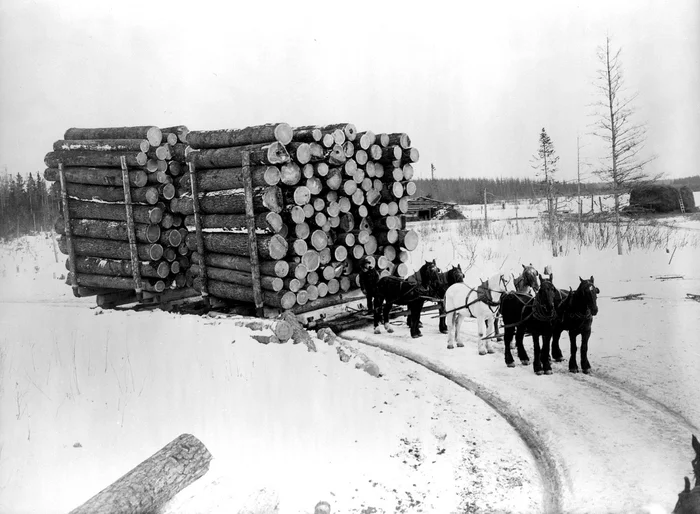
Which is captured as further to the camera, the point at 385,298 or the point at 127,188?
the point at 127,188

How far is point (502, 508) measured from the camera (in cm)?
403

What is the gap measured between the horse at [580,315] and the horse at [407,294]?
250 cm

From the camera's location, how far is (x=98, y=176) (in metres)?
11.9

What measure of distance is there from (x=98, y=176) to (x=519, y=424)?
10585 mm

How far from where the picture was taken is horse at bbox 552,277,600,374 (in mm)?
6254

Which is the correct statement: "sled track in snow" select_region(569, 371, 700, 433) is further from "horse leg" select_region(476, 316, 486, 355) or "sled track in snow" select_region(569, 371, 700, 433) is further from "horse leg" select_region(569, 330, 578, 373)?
"horse leg" select_region(476, 316, 486, 355)

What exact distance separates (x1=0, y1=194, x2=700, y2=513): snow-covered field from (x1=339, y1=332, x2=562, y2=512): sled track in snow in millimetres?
46

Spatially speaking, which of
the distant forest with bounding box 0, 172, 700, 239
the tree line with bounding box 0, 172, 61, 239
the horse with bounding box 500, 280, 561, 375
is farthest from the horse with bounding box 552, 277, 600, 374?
the tree line with bounding box 0, 172, 61, 239

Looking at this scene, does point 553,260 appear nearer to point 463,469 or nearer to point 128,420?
point 463,469

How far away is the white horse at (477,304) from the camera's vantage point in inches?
306

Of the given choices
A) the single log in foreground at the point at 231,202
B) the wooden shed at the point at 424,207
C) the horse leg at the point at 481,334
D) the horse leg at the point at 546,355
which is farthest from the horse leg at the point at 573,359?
the wooden shed at the point at 424,207

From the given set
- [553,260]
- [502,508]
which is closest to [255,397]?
[502,508]

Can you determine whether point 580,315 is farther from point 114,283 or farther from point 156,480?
point 114,283

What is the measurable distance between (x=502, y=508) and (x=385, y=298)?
549cm
